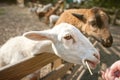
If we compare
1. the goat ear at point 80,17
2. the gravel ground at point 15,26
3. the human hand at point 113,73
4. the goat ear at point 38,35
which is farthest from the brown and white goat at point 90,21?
the human hand at point 113,73

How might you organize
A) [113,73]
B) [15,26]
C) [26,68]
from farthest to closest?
[15,26] < [26,68] < [113,73]

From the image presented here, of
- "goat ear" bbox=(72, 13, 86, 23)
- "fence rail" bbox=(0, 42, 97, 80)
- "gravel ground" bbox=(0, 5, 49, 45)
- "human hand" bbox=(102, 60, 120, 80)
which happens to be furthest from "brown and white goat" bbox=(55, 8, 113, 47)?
"human hand" bbox=(102, 60, 120, 80)

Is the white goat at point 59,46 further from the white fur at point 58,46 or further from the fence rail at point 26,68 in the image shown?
the fence rail at point 26,68

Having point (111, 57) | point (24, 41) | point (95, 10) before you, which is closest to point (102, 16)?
point (95, 10)

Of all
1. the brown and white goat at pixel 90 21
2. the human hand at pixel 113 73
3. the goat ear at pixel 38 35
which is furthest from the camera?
the brown and white goat at pixel 90 21

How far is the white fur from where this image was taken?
111 inches

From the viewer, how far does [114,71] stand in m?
2.41

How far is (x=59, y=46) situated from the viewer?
9.61 feet

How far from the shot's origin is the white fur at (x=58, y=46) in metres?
2.82

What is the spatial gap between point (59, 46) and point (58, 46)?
0.01m

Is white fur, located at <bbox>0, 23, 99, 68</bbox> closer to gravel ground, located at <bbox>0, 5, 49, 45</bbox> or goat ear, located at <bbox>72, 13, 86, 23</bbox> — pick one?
goat ear, located at <bbox>72, 13, 86, 23</bbox>

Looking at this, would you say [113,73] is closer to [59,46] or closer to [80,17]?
[59,46]

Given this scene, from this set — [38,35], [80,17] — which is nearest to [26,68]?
[38,35]

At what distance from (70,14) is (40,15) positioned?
24.7 ft
